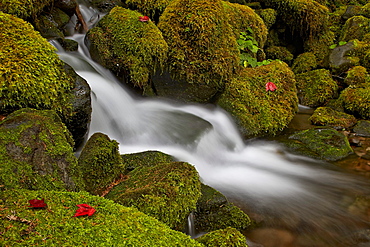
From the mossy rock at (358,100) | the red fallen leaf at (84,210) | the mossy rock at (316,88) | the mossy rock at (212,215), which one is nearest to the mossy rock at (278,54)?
the mossy rock at (316,88)

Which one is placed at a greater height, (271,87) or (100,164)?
(271,87)

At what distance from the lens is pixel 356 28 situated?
10289 millimetres

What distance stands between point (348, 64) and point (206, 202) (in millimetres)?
7648

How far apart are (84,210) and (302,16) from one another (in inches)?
382

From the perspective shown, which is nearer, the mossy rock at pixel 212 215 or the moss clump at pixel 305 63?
the mossy rock at pixel 212 215

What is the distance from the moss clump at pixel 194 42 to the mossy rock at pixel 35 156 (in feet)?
12.0

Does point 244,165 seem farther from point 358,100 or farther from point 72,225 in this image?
point 358,100

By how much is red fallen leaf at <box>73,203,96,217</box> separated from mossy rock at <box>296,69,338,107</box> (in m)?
7.63

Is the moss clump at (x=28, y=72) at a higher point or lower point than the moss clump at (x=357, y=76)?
higher

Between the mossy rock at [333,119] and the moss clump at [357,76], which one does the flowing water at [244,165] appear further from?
the moss clump at [357,76]

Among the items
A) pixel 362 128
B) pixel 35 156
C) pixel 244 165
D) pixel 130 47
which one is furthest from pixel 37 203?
pixel 362 128

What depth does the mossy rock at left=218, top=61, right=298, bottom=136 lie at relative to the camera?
6.33 metres

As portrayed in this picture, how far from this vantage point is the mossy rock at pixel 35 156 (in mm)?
2408

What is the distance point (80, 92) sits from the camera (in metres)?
4.11
